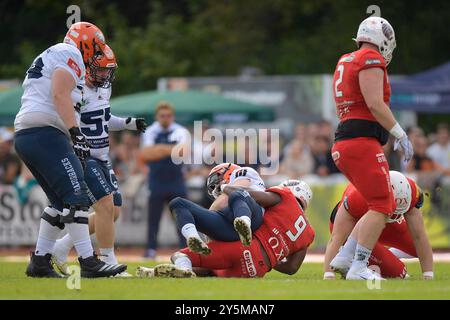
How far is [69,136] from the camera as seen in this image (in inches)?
378

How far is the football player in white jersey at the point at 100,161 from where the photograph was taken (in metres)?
10.3

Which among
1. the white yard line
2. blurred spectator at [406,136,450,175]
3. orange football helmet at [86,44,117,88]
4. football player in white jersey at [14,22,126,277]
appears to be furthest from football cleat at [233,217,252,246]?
blurred spectator at [406,136,450,175]

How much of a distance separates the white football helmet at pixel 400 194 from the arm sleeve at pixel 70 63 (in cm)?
279

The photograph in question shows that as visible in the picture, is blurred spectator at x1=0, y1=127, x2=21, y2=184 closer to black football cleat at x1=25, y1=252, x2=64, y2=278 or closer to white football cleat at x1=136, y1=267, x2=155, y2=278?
black football cleat at x1=25, y1=252, x2=64, y2=278

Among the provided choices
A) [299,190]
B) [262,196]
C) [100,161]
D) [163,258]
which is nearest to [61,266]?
[100,161]

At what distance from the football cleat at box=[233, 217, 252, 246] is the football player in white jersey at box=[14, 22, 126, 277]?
119 cm

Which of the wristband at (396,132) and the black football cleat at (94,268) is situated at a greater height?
the wristband at (396,132)

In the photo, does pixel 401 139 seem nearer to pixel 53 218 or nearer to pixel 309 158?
pixel 53 218

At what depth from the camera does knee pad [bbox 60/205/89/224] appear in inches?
375

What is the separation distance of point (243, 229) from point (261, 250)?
0.81 meters

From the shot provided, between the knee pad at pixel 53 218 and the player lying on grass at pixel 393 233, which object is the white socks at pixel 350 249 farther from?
the knee pad at pixel 53 218

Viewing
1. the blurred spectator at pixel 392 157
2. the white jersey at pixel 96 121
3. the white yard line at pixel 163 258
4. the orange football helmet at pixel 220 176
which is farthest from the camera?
the blurred spectator at pixel 392 157

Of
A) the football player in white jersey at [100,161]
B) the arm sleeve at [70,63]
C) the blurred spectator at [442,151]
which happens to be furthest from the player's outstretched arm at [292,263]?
the blurred spectator at [442,151]
